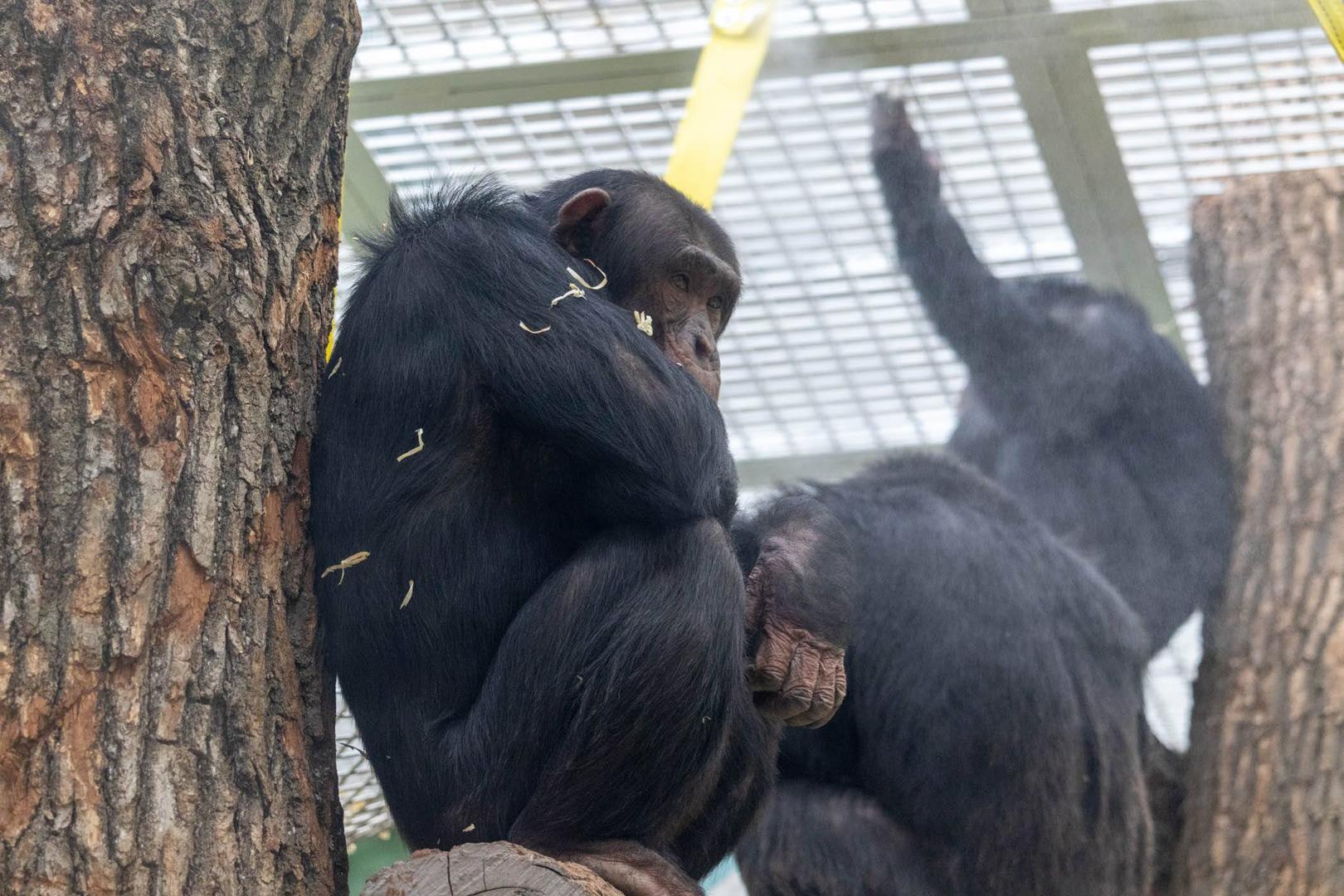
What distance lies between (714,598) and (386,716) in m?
0.48

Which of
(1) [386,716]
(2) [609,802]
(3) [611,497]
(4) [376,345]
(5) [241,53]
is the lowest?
(2) [609,802]

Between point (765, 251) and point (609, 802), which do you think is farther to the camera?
point (765, 251)

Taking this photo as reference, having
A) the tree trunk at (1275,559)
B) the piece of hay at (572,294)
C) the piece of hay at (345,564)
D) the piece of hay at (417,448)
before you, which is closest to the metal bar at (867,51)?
the tree trunk at (1275,559)

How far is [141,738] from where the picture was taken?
4.98ft

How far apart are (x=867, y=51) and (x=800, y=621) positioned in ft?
7.39

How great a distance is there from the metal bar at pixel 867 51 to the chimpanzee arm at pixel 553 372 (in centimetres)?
191

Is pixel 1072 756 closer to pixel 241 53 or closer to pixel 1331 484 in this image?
pixel 1331 484

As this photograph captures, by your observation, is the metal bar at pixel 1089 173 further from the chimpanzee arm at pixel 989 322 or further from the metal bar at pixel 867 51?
the chimpanzee arm at pixel 989 322

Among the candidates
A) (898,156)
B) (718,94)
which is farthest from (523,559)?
(898,156)

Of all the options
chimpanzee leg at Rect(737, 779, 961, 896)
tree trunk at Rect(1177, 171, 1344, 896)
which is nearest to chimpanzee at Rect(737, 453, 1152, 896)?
chimpanzee leg at Rect(737, 779, 961, 896)

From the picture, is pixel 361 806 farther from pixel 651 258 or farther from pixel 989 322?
pixel 989 322

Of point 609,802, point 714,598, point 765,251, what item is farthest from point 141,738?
point 765,251

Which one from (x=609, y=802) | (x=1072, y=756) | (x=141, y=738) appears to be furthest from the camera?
(x=1072, y=756)

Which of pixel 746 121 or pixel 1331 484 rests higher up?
pixel 746 121
